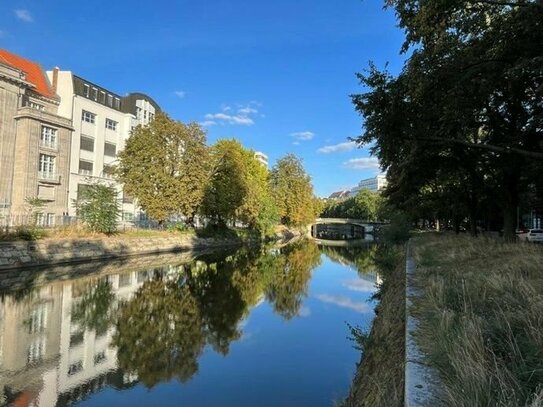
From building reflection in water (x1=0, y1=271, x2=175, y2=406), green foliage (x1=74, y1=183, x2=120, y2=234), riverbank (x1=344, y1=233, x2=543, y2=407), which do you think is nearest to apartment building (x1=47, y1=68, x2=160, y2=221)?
green foliage (x1=74, y1=183, x2=120, y2=234)

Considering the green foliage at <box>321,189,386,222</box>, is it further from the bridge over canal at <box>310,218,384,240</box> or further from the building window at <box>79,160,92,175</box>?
the building window at <box>79,160,92,175</box>

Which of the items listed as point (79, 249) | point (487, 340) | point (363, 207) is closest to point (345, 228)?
point (363, 207)

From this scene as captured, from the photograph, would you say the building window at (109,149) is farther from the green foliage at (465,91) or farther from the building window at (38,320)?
the building window at (38,320)

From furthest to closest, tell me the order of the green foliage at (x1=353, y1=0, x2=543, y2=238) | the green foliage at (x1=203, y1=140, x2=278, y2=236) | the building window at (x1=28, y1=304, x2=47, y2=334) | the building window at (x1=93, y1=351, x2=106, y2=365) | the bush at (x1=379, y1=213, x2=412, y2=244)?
the bush at (x1=379, y1=213, x2=412, y2=244), the green foliage at (x1=203, y1=140, x2=278, y2=236), the green foliage at (x1=353, y1=0, x2=543, y2=238), the building window at (x1=28, y1=304, x2=47, y2=334), the building window at (x1=93, y1=351, x2=106, y2=365)

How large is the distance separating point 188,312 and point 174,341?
12.8 feet

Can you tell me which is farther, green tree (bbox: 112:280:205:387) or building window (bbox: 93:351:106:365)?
building window (bbox: 93:351:106:365)

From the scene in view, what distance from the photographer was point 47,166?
5000cm

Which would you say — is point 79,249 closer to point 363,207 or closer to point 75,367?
point 75,367

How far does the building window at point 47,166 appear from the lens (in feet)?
161

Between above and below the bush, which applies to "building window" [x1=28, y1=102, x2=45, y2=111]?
above

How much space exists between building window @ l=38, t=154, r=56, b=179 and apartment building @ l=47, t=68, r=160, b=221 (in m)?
3.30

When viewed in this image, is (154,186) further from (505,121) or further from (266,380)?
(266,380)

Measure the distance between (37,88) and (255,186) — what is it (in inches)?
1107

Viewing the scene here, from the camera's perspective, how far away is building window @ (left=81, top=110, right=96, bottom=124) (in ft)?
189
